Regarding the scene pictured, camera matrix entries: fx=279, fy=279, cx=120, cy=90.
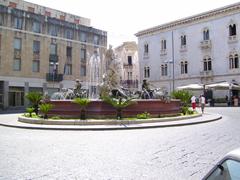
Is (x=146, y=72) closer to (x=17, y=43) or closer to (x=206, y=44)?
(x=206, y=44)

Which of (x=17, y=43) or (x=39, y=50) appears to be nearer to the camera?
(x=17, y=43)

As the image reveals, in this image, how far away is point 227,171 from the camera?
2.11m

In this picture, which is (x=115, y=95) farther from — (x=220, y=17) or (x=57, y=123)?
(x=220, y=17)

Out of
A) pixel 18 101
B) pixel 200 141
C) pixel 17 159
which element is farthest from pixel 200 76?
pixel 17 159

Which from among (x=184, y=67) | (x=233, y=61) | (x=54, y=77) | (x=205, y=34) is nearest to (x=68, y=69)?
(x=54, y=77)

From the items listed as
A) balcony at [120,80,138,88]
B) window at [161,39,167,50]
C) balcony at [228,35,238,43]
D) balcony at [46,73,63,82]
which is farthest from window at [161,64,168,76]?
balcony at [46,73,63,82]

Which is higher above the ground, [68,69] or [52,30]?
[52,30]

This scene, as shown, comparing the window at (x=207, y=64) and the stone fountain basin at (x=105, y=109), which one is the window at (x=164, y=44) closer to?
the window at (x=207, y=64)

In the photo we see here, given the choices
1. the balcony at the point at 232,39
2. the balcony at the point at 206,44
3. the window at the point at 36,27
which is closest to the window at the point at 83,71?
the window at the point at 36,27

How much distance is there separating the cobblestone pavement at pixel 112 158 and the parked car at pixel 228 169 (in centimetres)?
329

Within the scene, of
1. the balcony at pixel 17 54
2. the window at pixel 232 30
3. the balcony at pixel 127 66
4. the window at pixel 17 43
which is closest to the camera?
the window at pixel 232 30

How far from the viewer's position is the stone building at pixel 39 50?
3672 centimetres

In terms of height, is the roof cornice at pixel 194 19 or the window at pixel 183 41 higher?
the roof cornice at pixel 194 19

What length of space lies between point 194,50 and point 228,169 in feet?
134
